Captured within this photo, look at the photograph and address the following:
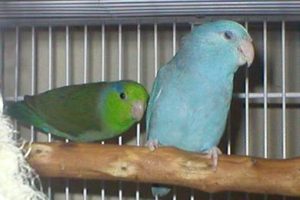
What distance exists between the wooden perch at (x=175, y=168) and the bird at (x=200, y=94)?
26 cm

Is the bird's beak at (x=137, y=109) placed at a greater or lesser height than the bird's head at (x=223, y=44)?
lesser

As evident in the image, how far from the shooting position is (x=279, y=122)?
159 centimetres

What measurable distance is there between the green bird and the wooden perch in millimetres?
428

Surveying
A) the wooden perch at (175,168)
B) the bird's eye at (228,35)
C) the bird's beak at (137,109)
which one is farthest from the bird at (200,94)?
the wooden perch at (175,168)

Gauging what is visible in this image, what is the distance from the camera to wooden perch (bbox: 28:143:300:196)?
815 mm

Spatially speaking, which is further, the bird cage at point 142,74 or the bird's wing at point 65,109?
the bird cage at point 142,74

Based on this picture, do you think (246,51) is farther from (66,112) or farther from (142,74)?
(142,74)

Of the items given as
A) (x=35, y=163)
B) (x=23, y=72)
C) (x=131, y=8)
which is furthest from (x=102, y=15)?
(x=23, y=72)

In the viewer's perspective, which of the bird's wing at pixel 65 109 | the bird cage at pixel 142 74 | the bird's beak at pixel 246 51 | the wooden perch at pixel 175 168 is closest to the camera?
the wooden perch at pixel 175 168

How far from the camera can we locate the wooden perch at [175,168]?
2.68ft

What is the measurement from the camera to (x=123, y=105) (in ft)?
4.25

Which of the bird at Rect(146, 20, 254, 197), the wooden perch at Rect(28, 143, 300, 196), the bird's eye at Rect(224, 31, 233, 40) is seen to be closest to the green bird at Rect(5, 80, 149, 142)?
the bird at Rect(146, 20, 254, 197)

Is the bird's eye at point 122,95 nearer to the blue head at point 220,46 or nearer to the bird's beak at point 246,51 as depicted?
the blue head at point 220,46

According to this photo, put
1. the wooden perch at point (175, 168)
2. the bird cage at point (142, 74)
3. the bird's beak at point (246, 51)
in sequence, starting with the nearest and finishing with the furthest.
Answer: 1. the wooden perch at point (175, 168)
2. the bird's beak at point (246, 51)
3. the bird cage at point (142, 74)
